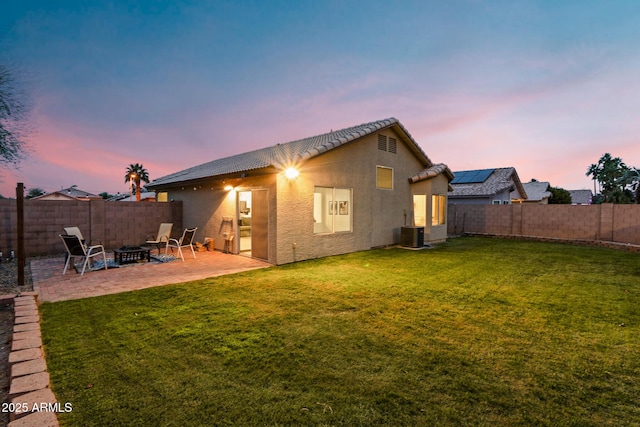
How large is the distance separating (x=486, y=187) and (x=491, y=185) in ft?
1.39

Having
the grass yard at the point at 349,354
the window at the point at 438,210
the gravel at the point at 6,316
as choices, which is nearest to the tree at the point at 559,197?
the window at the point at 438,210

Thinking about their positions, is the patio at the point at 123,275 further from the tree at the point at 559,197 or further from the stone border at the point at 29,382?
the tree at the point at 559,197

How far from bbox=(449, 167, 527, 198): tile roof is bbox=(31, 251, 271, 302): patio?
58.1 feet

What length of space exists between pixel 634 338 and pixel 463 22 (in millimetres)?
10686

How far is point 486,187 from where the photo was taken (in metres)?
20.6

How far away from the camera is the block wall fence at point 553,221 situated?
11844mm

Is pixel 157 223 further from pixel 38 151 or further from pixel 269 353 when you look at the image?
pixel 269 353

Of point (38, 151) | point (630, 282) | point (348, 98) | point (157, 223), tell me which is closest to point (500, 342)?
point (630, 282)

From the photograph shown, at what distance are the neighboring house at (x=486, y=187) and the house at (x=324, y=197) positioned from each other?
8229 millimetres

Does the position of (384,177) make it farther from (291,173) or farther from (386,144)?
(291,173)

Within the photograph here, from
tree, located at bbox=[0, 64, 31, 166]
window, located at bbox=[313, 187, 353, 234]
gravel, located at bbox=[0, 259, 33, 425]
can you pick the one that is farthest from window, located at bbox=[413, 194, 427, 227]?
tree, located at bbox=[0, 64, 31, 166]

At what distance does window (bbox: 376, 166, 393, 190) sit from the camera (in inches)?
431

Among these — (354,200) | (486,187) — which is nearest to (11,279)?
(354,200)

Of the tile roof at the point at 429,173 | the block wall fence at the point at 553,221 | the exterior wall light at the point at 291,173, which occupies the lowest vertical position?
the block wall fence at the point at 553,221
